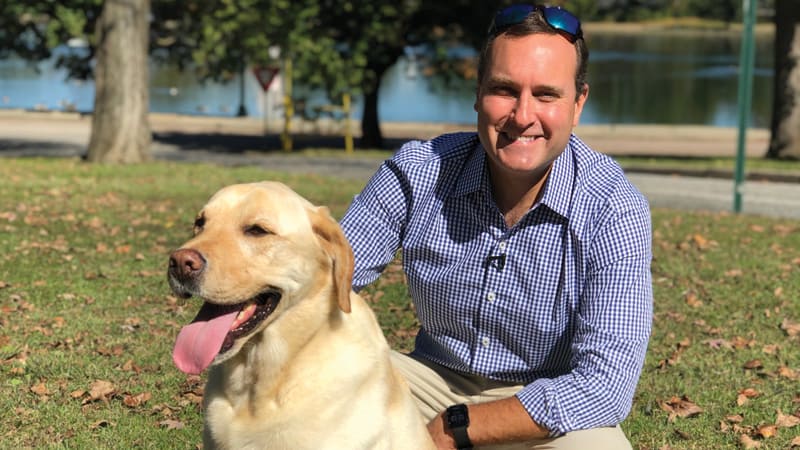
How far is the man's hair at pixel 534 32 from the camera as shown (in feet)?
12.0

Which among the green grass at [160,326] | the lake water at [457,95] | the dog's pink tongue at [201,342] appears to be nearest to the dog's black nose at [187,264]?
the dog's pink tongue at [201,342]

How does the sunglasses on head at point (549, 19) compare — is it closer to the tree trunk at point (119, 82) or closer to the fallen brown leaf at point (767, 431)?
the fallen brown leaf at point (767, 431)

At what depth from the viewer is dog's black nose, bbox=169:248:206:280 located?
2912mm

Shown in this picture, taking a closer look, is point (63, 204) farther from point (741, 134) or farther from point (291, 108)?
point (291, 108)

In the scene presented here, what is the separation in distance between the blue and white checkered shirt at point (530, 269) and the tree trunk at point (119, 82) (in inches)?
563

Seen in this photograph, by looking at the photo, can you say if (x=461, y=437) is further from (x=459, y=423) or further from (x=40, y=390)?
(x=40, y=390)

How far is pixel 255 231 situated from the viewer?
121 inches

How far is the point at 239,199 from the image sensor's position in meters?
3.13

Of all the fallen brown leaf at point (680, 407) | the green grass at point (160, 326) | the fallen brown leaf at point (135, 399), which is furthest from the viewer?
the fallen brown leaf at point (680, 407)

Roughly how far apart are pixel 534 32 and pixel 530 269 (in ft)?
2.78

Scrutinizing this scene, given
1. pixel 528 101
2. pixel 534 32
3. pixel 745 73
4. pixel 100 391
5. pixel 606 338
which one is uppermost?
pixel 534 32

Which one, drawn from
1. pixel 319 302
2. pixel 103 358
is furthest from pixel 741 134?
pixel 319 302

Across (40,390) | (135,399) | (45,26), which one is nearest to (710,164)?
(45,26)

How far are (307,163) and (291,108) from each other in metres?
6.50
